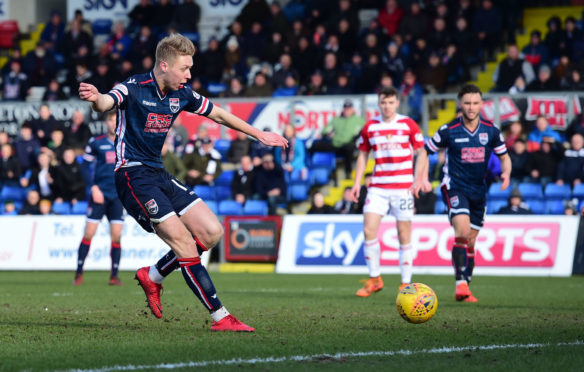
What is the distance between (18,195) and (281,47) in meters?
6.94

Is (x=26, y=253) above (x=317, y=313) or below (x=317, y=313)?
below

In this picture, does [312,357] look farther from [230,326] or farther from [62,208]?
[62,208]

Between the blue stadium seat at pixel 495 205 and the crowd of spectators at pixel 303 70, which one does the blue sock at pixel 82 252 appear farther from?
the blue stadium seat at pixel 495 205

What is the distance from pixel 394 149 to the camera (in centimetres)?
1145

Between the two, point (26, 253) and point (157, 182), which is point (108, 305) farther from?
point (26, 253)

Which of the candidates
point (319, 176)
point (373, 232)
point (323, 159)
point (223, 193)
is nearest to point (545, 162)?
point (323, 159)

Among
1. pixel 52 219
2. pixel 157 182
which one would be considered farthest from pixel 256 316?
pixel 52 219

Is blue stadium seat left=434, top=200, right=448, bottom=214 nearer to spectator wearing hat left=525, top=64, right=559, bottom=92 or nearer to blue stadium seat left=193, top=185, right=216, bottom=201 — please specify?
spectator wearing hat left=525, top=64, right=559, bottom=92

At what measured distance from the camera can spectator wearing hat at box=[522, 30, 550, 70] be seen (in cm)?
2019

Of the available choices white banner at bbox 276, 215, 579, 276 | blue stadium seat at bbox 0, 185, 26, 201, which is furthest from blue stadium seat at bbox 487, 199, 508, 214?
blue stadium seat at bbox 0, 185, 26, 201

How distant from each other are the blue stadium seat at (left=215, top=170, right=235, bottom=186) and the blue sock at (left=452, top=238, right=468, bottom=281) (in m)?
10.2

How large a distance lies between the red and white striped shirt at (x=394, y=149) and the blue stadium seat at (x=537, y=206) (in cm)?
704

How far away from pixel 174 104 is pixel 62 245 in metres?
11.5

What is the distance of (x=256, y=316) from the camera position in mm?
8586
